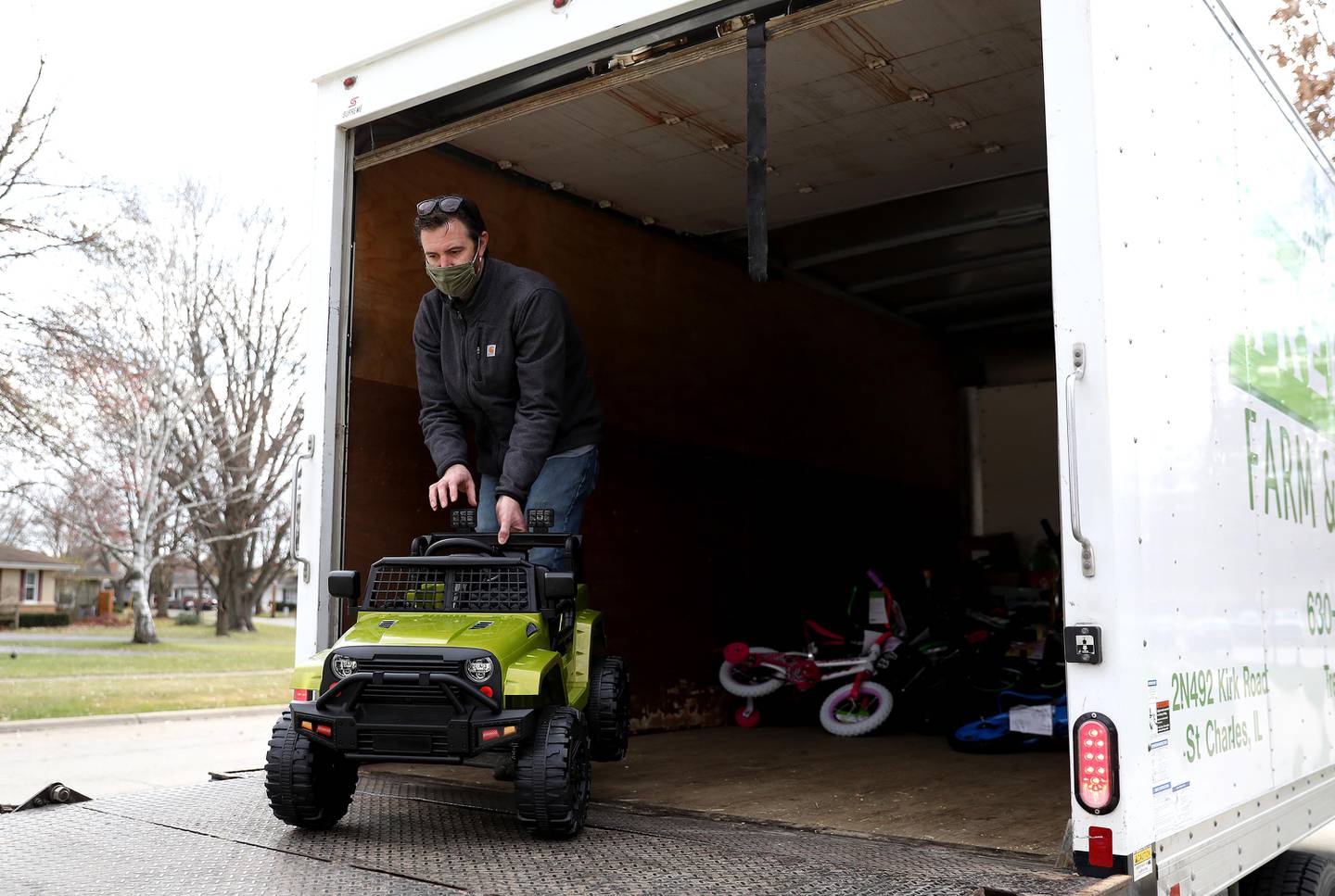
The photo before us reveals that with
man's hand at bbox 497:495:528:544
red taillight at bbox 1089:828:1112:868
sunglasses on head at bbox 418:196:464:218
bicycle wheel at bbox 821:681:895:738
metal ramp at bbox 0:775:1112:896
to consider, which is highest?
sunglasses on head at bbox 418:196:464:218

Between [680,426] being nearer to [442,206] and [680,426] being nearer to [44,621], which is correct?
[442,206]

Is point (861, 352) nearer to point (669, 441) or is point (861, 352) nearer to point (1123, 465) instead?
point (669, 441)

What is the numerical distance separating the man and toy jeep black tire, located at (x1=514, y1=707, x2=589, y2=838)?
674 millimetres

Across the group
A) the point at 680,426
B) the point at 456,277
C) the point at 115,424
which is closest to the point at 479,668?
the point at 456,277

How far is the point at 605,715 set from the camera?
333 centimetres

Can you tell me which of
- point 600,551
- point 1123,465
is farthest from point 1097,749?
point 600,551

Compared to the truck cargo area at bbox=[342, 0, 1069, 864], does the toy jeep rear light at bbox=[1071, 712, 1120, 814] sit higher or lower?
lower

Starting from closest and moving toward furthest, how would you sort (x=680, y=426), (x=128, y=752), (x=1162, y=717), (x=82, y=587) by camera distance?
(x=1162, y=717) < (x=680, y=426) < (x=128, y=752) < (x=82, y=587)

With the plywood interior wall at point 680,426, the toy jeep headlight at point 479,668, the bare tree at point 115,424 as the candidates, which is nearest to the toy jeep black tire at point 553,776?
the toy jeep headlight at point 479,668

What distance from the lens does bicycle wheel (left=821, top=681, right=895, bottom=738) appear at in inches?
249

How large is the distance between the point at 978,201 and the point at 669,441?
222 cm

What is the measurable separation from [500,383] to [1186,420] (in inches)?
81.3

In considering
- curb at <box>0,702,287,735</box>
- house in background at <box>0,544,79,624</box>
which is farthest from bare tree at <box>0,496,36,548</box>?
curb at <box>0,702,287,735</box>

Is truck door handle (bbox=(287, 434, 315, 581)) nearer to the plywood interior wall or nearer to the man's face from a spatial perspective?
the plywood interior wall
